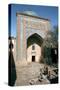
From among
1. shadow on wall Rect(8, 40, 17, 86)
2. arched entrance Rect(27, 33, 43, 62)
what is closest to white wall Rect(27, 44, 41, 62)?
arched entrance Rect(27, 33, 43, 62)

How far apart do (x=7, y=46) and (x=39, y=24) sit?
324 mm

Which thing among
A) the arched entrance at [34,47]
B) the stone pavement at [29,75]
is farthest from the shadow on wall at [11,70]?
the arched entrance at [34,47]

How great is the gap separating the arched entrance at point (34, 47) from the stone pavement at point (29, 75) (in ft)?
Result: 0.16

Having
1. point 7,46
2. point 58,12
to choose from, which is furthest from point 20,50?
point 58,12

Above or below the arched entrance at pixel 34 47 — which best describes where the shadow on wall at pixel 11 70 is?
below

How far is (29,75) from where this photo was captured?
1.98 meters

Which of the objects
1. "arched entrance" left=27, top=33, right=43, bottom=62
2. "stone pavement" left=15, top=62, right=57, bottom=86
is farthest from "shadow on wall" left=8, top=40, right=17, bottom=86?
"arched entrance" left=27, top=33, right=43, bottom=62

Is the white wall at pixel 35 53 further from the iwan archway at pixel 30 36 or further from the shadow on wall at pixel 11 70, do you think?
the shadow on wall at pixel 11 70

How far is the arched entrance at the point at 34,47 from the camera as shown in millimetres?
1981

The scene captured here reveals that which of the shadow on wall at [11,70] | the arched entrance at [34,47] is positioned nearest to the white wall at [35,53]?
the arched entrance at [34,47]

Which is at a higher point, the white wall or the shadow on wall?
the white wall

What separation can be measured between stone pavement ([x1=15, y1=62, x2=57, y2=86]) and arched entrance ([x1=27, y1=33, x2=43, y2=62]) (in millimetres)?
49

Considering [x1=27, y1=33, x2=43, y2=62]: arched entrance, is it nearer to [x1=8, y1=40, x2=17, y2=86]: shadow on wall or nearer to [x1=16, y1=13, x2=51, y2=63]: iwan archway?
[x1=16, y1=13, x2=51, y2=63]: iwan archway

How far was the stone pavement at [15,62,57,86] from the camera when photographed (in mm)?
1951
